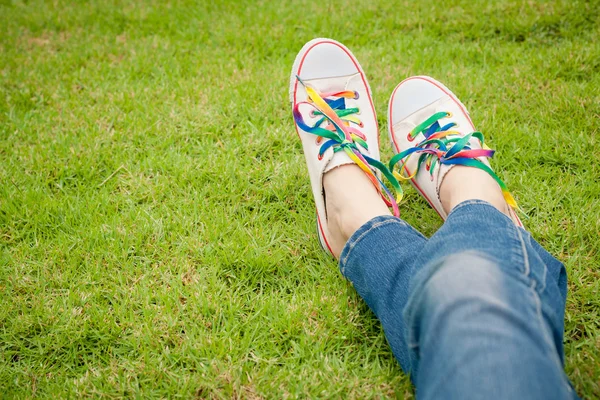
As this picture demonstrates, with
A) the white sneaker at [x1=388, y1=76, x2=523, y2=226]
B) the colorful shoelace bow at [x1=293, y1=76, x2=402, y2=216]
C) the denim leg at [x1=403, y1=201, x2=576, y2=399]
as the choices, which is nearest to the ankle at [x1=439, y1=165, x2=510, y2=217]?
the white sneaker at [x1=388, y1=76, x2=523, y2=226]

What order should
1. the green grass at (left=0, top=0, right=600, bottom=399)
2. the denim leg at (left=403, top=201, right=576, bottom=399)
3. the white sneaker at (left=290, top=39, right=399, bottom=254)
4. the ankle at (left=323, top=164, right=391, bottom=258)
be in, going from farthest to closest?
the white sneaker at (left=290, top=39, right=399, bottom=254)
the ankle at (left=323, top=164, right=391, bottom=258)
the green grass at (left=0, top=0, right=600, bottom=399)
the denim leg at (left=403, top=201, right=576, bottom=399)

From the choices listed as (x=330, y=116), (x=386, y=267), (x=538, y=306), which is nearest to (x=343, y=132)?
(x=330, y=116)

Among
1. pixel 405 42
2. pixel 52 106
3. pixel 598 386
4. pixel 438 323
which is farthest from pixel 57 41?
pixel 598 386

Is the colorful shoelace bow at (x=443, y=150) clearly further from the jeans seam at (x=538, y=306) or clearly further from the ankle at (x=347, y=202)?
the jeans seam at (x=538, y=306)

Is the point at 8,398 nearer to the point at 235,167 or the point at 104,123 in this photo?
the point at 235,167

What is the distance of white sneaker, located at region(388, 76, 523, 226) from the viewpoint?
1.60 metres

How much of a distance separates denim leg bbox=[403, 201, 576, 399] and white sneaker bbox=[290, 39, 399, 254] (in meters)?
0.56

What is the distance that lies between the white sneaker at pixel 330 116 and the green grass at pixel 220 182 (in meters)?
0.17

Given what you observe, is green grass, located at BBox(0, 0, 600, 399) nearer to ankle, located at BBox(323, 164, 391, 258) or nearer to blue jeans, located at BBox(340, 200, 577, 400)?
ankle, located at BBox(323, 164, 391, 258)

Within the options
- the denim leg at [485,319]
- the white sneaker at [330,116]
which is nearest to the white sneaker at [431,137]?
the white sneaker at [330,116]

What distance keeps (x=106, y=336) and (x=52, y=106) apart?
4.74 feet

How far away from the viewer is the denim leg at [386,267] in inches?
46.2

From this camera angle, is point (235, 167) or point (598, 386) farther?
point (235, 167)

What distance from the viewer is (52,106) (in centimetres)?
230
